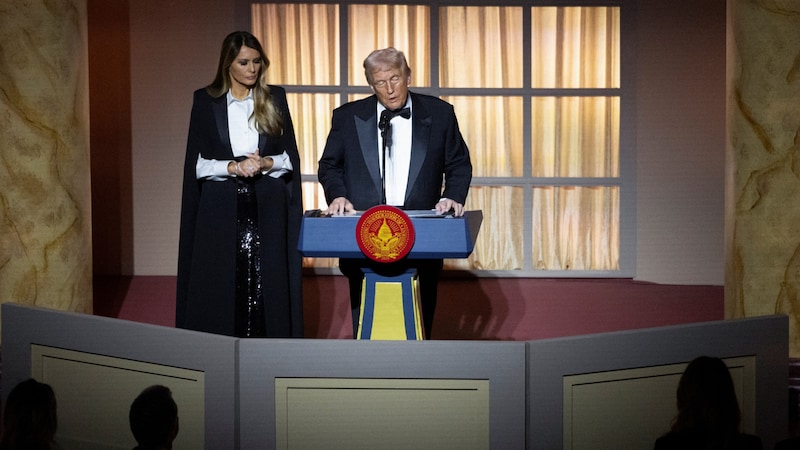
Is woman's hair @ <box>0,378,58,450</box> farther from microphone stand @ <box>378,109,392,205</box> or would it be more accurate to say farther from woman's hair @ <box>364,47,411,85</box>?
woman's hair @ <box>364,47,411,85</box>

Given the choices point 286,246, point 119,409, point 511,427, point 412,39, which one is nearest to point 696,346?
point 511,427

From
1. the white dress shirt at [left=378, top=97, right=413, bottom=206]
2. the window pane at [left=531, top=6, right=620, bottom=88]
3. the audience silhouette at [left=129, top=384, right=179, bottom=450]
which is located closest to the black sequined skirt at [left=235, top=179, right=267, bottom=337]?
the white dress shirt at [left=378, top=97, right=413, bottom=206]

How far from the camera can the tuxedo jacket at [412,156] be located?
4496mm

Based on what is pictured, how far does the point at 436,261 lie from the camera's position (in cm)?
470

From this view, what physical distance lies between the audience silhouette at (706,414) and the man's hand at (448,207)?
1318 millimetres

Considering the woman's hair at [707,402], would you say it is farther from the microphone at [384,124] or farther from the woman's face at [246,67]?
the woman's face at [246,67]

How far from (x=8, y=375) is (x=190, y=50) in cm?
484

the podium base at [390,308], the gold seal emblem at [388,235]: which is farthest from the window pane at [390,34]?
the gold seal emblem at [388,235]

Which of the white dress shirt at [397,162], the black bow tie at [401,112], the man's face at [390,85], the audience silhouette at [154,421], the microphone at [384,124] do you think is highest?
the man's face at [390,85]

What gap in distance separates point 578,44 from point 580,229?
4.31 feet

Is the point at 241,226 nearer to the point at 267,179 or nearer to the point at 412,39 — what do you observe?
the point at 267,179

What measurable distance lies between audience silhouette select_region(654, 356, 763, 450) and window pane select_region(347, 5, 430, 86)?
5385 millimetres

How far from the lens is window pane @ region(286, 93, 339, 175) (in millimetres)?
8055

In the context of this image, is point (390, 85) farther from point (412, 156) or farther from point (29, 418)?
point (29, 418)
